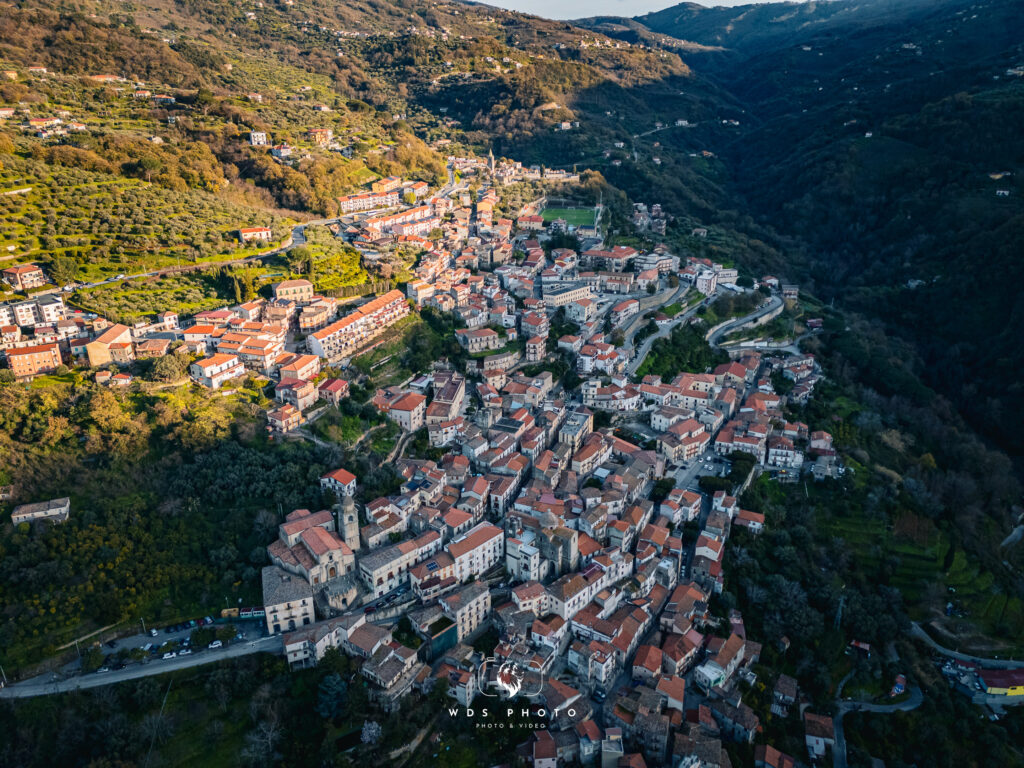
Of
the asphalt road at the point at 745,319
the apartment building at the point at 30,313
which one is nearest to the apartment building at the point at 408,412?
the apartment building at the point at 30,313

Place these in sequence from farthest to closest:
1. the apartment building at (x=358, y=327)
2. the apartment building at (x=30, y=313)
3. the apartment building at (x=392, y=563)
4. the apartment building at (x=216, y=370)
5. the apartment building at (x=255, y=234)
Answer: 1. the apartment building at (x=255, y=234)
2. the apartment building at (x=358, y=327)
3. the apartment building at (x=30, y=313)
4. the apartment building at (x=216, y=370)
5. the apartment building at (x=392, y=563)

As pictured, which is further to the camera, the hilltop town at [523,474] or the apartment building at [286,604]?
the hilltop town at [523,474]

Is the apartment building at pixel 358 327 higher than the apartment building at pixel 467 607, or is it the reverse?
the apartment building at pixel 358 327

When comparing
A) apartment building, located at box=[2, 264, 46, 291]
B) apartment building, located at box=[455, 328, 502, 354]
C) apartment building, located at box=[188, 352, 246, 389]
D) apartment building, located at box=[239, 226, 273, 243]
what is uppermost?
apartment building, located at box=[239, 226, 273, 243]

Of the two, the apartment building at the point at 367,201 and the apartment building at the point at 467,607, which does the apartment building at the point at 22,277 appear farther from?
the apartment building at the point at 467,607

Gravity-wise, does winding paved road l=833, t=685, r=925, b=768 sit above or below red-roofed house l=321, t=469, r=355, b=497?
below

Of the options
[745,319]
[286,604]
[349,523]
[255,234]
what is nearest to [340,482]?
[349,523]

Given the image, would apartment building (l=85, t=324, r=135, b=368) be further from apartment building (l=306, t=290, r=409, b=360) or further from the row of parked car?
the row of parked car

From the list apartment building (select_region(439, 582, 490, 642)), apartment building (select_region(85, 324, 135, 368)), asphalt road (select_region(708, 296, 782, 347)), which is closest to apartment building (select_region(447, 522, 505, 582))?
apartment building (select_region(439, 582, 490, 642))

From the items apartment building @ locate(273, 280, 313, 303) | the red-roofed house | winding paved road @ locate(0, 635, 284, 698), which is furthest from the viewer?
apartment building @ locate(273, 280, 313, 303)
